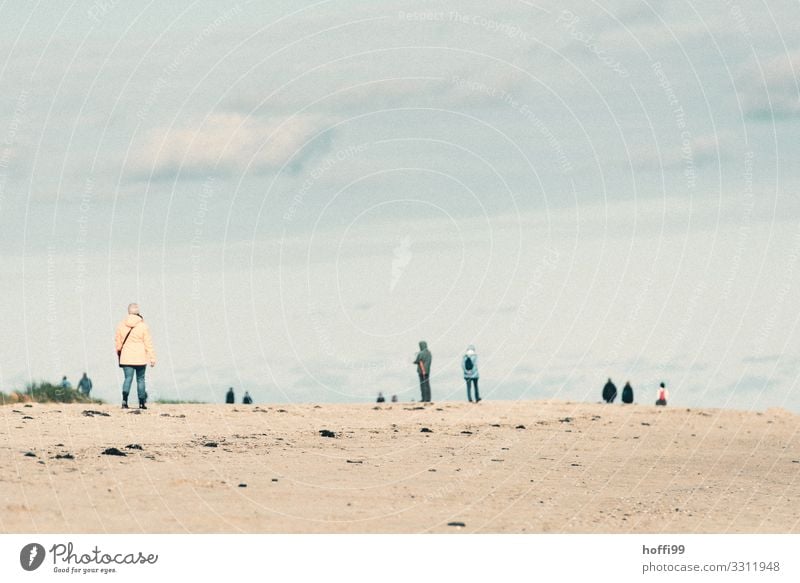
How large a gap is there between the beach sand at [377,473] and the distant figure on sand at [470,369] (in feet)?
17.1

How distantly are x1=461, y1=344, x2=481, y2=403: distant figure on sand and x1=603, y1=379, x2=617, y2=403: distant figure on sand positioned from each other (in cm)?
1385

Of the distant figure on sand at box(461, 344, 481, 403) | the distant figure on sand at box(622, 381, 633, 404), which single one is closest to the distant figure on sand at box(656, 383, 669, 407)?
the distant figure on sand at box(622, 381, 633, 404)

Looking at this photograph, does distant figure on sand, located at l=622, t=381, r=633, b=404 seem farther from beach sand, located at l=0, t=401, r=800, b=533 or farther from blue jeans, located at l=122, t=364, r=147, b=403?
blue jeans, located at l=122, t=364, r=147, b=403

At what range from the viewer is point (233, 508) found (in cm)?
2008

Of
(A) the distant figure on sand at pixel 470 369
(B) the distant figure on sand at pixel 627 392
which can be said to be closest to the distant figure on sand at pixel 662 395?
(B) the distant figure on sand at pixel 627 392

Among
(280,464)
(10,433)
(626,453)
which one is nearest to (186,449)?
(280,464)

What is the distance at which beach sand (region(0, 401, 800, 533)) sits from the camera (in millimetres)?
19906

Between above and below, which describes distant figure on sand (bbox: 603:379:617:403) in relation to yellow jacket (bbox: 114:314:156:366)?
below

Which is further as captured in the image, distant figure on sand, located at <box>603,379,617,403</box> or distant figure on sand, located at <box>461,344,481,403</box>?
distant figure on sand, located at <box>603,379,617,403</box>

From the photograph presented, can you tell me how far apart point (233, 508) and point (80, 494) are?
7.25ft

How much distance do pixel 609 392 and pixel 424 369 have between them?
14734mm

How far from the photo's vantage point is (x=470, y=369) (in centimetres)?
4019

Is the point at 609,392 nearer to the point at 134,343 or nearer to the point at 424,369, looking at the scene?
the point at 424,369
